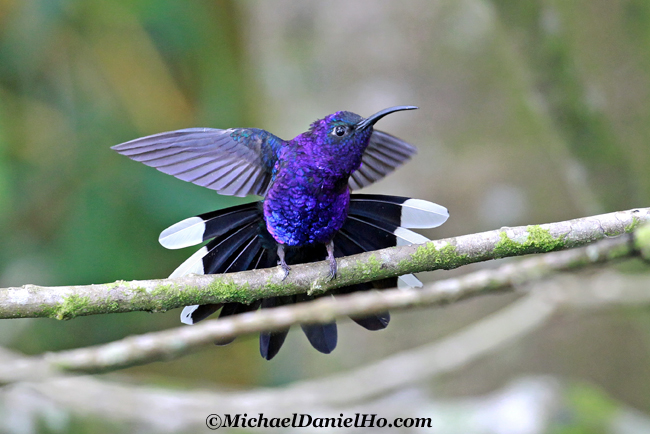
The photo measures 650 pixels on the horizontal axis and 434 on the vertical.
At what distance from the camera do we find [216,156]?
2588mm

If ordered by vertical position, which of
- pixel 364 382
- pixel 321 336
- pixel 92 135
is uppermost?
pixel 92 135

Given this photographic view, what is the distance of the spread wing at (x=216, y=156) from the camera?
2.42m

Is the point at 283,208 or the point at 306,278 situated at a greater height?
the point at 283,208

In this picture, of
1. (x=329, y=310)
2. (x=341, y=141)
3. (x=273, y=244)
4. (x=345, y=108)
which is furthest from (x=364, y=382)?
(x=345, y=108)

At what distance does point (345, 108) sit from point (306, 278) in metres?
1.85

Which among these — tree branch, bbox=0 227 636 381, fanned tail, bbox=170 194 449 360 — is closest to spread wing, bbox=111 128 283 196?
fanned tail, bbox=170 194 449 360

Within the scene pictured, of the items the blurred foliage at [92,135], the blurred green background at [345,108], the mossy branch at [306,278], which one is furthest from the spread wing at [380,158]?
the blurred foliage at [92,135]

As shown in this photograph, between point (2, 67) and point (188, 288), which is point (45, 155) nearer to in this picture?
point (2, 67)

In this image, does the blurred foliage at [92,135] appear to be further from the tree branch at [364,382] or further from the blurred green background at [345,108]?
the tree branch at [364,382]

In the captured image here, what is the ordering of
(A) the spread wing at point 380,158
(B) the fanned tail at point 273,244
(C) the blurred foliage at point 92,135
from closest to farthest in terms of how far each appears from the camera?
(B) the fanned tail at point 273,244
(A) the spread wing at point 380,158
(C) the blurred foliage at point 92,135

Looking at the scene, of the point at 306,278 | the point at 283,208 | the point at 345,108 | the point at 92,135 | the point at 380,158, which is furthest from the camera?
the point at 92,135

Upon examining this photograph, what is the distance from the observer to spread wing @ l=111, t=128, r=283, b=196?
242cm

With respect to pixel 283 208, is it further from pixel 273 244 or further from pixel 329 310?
pixel 329 310

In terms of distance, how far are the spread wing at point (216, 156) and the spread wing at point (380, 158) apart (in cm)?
48
